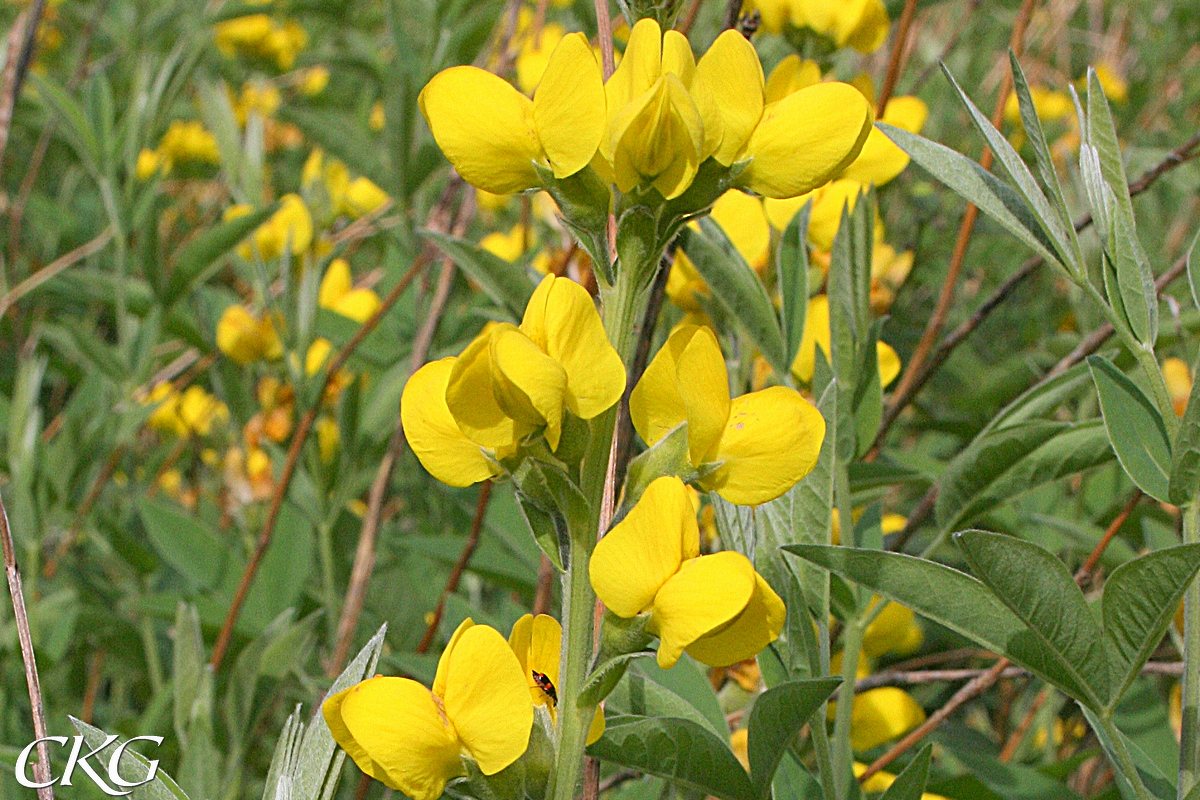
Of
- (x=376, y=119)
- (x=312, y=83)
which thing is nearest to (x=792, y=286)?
(x=376, y=119)

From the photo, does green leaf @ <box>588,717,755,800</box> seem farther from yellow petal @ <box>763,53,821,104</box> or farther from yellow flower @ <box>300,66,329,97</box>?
yellow flower @ <box>300,66,329,97</box>

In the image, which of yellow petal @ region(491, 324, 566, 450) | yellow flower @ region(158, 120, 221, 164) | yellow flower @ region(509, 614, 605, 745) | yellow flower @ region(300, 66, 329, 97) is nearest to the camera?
yellow petal @ region(491, 324, 566, 450)

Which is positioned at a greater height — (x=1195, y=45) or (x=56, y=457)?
(x=1195, y=45)

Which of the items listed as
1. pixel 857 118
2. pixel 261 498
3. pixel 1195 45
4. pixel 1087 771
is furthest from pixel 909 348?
pixel 1195 45

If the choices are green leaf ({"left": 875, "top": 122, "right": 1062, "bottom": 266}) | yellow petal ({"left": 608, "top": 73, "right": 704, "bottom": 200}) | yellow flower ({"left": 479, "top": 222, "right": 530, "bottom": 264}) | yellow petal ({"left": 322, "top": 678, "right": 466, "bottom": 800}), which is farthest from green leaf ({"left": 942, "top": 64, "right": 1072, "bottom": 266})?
yellow flower ({"left": 479, "top": 222, "right": 530, "bottom": 264})

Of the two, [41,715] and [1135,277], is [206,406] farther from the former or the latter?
[1135,277]

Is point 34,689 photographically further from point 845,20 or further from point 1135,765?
point 845,20

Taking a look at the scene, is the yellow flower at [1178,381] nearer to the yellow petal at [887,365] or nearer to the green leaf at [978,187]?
the yellow petal at [887,365]
